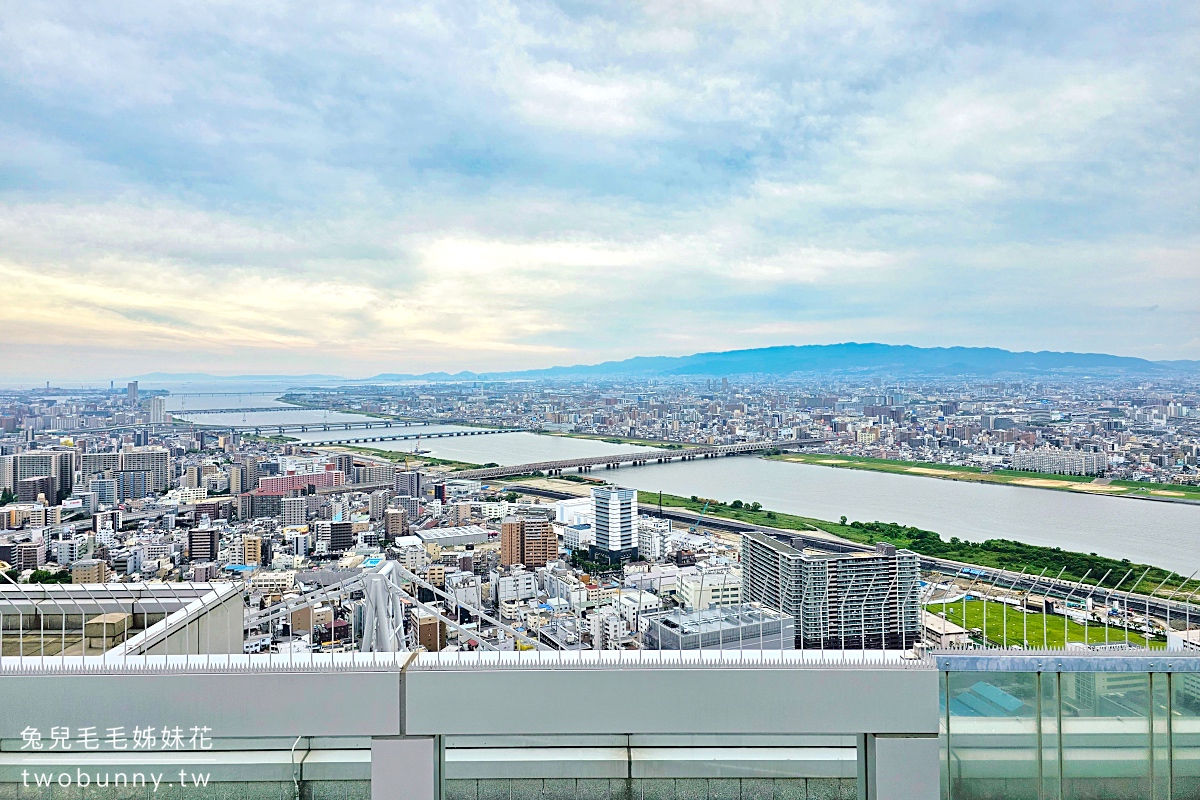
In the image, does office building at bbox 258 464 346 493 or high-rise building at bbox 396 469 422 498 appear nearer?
high-rise building at bbox 396 469 422 498

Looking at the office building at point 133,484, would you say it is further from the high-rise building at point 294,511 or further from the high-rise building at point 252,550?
the high-rise building at point 252,550

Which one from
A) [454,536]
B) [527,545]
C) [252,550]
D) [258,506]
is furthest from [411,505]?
[527,545]

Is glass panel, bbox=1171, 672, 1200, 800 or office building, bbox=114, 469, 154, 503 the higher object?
glass panel, bbox=1171, 672, 1200, 800

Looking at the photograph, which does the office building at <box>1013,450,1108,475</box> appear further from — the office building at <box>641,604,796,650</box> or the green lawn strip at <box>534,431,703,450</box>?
the office building at <box>641,604,796,650</box>

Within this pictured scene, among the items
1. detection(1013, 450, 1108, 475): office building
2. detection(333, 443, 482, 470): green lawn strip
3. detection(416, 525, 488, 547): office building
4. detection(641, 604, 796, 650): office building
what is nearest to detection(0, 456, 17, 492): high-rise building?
detection(333, 443, 482, 470): green lawn strip

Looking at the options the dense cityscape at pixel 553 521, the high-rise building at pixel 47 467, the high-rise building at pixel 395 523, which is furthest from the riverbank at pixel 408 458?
the high-rise building at pixel 47 467

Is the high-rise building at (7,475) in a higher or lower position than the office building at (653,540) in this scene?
higher
